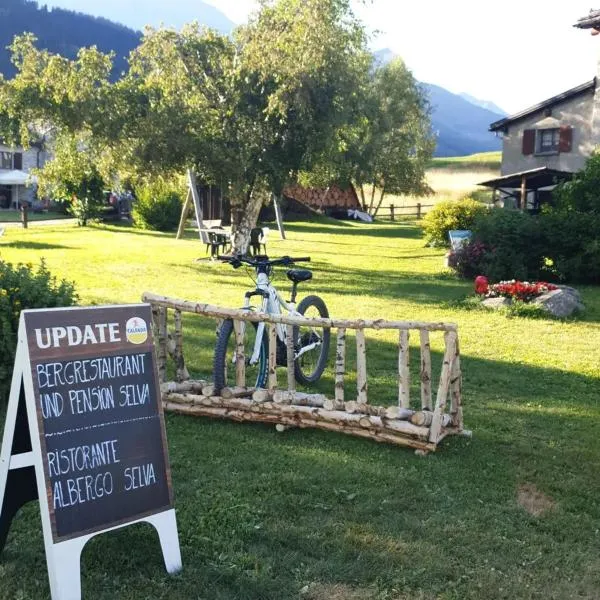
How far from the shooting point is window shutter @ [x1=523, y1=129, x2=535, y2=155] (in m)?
32.0

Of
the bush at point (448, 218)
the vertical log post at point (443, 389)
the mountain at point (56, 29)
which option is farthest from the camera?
the mountain at point (56, 29)

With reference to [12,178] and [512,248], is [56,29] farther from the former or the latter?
[512,248]

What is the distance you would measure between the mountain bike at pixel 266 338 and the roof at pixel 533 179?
60.2 ft

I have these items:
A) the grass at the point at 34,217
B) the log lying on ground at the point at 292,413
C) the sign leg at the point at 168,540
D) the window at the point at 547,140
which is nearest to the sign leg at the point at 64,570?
the sign leg at the point at 168,540

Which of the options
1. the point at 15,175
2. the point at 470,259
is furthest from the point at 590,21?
the point at 15,175

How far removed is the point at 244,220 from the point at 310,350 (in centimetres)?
1088

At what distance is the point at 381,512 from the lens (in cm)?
426

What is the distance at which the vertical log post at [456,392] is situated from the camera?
5.45m

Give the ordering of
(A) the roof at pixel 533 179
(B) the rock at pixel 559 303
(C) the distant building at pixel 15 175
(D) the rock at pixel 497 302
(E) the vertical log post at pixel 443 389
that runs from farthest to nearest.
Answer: (C) the distant building at pixel 15 175 → (A) the roof at pixel 533 179 → (D) the rock at pixel 497 302 → (B) the rock at pixel 559 303 → (E) the vertical log post at pixel 443 389

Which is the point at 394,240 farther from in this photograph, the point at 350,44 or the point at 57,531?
the point at 57,531

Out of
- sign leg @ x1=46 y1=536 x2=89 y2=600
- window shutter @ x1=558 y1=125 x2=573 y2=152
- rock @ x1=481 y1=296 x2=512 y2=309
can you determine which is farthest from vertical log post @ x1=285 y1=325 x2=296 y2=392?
window shutter @ x1=558 y1=125 x2=573 y2=152

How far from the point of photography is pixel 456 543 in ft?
12.8

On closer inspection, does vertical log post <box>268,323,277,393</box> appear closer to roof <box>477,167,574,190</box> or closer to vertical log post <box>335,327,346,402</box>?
vertical log post <box>335,327,346,402</box>

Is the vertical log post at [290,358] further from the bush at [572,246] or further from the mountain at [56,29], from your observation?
the mountain at [56,29]
